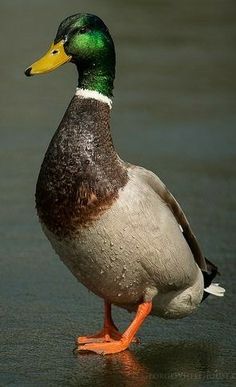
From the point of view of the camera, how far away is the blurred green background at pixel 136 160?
4.57 m

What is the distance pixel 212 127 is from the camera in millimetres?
9180

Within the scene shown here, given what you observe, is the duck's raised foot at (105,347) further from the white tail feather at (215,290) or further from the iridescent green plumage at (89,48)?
the iridescent green plumage at (89,48)

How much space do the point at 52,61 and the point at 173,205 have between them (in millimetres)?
795

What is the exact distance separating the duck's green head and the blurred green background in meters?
1.12

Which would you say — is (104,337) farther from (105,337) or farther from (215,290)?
(215,290)

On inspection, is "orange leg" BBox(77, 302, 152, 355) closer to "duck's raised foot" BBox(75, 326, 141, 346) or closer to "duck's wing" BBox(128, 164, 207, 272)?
"duck's raised foot" BBox(75, 326, 141, 346)

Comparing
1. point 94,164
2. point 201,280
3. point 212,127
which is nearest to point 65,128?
point 94,164

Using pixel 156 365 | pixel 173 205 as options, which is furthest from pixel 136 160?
pixel 156 365

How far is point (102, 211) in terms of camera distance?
14.7ft

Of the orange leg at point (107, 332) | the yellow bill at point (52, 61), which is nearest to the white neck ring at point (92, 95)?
the yellow bill at point (52, 61)

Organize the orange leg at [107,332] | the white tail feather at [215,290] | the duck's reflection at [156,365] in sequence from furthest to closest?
the white tail feather at [215,290], the orange leg at [107,332], the duck's reflection at [156,365]

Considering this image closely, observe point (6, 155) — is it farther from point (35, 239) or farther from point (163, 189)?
point (163, 189)

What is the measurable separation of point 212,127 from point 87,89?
4542mm

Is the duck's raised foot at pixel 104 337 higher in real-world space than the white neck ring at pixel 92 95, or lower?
lower
